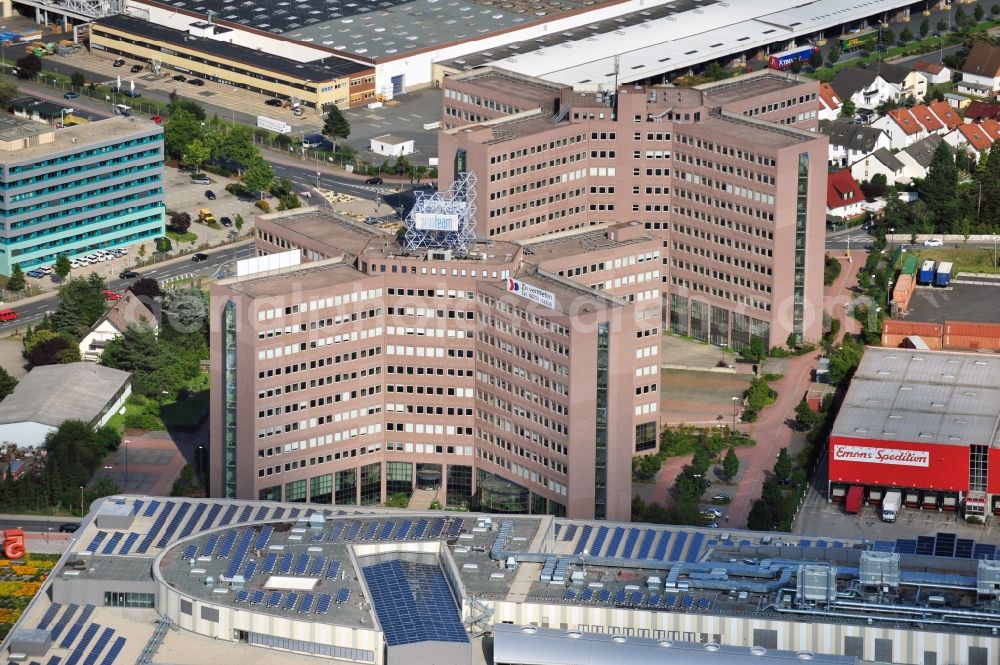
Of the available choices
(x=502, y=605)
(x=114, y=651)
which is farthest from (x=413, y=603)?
(x=114, y=651)

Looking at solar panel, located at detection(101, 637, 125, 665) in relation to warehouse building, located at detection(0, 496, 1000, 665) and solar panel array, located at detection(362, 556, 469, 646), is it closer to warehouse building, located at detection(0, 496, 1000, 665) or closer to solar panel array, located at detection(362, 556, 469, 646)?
warehouse building, located at detection(0, 496, 1000, 665)

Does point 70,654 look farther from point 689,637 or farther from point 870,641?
point 870,641

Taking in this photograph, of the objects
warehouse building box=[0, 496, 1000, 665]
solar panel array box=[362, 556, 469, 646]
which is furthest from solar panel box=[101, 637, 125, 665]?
solar panel array box=[362, 556, 469, 646]

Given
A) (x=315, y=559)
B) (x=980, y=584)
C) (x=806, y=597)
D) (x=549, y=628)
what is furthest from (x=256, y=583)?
(x=980, y=584)

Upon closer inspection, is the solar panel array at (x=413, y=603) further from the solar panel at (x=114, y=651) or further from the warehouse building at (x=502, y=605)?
the solar panel at (x=114, y=651)

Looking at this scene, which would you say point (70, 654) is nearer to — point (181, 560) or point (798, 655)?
point (181, 560)

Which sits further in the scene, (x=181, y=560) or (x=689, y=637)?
(x=181, y=560)
